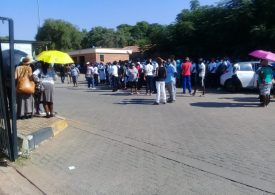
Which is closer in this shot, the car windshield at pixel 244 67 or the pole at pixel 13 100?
the pole at pixel 13 100

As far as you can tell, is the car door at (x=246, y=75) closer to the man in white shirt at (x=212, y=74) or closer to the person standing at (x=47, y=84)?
the man in white shirt at (x=212, y=74)

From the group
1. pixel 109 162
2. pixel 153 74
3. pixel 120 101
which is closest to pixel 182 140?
pixel 109 162

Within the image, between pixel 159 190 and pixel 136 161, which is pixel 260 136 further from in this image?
pixel 159 190

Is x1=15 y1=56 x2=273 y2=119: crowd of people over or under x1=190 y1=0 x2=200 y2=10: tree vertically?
under

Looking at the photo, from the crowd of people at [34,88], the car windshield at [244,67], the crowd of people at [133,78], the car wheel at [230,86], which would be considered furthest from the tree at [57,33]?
the crowd of people at [34,88]

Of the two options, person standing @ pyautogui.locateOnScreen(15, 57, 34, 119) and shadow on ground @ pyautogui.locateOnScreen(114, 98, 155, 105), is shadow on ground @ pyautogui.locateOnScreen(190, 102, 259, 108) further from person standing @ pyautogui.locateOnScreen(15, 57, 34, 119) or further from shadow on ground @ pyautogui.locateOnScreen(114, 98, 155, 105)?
person standing @ pyautogui.locateOnScreen(15, 57, 34, 119)

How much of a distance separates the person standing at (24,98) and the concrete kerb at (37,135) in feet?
2.63

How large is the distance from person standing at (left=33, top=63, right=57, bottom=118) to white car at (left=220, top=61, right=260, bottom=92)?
9913 mm

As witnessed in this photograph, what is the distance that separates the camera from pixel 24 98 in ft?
33.2

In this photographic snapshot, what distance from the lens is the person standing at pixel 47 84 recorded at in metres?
10.7

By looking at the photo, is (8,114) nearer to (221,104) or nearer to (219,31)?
(221,104)

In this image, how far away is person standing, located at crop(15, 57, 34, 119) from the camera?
9.85 m

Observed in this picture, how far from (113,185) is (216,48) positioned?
75.8ft

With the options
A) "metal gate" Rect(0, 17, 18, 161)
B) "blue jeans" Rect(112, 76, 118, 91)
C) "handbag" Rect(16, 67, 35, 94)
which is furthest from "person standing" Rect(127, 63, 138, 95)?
"metal gate" Rect(0, 17, 18, 161)
